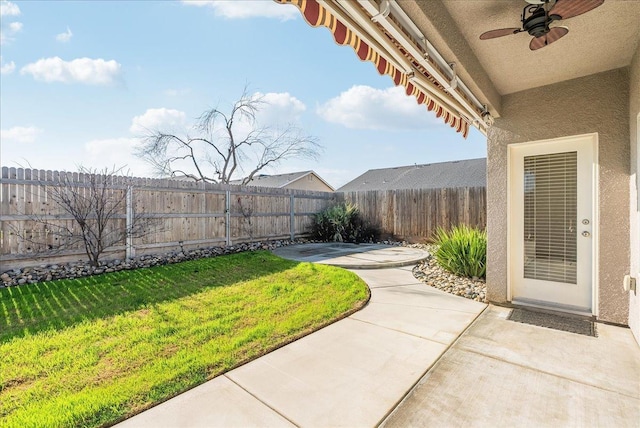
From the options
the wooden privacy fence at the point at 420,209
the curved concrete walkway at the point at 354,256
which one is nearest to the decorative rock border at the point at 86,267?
the curved concrete walkway at the point at 354,256

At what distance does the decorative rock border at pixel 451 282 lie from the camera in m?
4.61

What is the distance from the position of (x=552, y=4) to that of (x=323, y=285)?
4328mm

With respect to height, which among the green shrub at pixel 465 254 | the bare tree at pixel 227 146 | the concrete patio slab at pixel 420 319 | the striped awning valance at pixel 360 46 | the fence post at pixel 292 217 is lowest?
the concrete patio slab at pixel 420 319

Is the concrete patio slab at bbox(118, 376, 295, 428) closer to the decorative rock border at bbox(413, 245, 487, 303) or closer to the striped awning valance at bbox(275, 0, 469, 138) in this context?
the striped awning valance at bbox(275, 0, 469, 138)

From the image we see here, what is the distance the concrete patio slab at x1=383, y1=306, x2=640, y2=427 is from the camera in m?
1.91

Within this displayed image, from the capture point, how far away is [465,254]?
546cm

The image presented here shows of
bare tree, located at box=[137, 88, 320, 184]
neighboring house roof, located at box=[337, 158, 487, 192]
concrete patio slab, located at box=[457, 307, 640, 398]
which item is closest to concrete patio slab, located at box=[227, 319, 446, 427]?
concrete patio slab, located at box=[457, 307, 640, 398]

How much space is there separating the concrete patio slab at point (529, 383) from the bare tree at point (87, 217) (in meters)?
6.88

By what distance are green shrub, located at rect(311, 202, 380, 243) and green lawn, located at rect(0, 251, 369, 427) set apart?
17.3 feet

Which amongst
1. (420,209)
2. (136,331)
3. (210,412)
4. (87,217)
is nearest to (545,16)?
(210,412)

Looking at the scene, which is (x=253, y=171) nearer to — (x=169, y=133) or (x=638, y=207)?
(x=169, y=133)

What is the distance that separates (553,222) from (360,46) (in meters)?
3.65

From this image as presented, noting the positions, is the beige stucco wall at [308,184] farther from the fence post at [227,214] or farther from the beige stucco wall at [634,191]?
the beige stucco wall at [634,191]

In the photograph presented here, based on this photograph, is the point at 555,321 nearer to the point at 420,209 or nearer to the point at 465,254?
the point at 465,254
